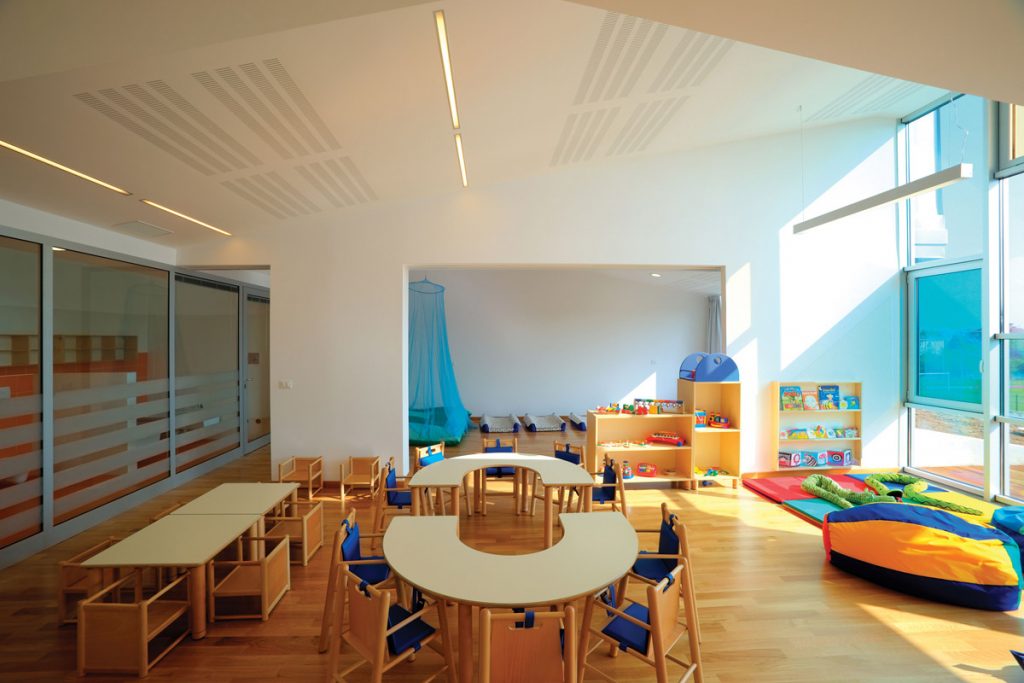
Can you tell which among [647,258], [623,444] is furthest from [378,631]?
[647,258]

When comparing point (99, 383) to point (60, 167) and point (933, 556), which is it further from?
point (933, 556)

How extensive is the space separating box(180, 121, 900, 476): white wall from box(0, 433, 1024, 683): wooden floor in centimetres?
215

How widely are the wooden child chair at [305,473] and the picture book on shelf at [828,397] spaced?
20.2 ft

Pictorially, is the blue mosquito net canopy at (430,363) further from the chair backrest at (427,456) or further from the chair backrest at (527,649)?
the chair backrest at (527,649)

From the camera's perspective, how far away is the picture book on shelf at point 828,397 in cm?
605

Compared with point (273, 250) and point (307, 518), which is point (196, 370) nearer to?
point (273, 250)

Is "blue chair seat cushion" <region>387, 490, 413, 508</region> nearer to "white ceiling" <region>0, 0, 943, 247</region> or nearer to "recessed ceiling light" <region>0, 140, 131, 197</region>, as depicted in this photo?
"white ceiling" <region>0, 0, 943, 247</region>

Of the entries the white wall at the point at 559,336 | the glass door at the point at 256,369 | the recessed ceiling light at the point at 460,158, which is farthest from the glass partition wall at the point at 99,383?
the white wall at the point at 559,336

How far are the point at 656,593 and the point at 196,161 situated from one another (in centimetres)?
418

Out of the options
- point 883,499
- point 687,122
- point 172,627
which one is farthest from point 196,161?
point 883,499

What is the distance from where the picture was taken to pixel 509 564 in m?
2.38

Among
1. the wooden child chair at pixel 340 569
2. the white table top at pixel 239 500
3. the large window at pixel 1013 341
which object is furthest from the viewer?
the large window at pixel 1013 341

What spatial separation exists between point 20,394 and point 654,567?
5.02 meters

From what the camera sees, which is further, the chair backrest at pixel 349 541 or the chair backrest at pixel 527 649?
the chair backrest at pixel 349 541
